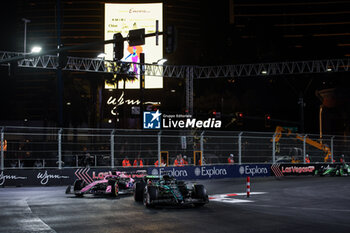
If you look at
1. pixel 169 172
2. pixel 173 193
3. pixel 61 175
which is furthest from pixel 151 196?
pixel 61 175

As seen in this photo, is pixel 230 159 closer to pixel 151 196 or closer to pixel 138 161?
pixel 138 161

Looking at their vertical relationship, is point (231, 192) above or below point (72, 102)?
below

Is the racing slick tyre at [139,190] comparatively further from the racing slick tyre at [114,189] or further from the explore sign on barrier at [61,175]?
the explore sign on barrier at [61,175]

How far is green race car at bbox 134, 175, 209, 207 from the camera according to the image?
47.4ft

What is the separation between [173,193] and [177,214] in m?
1.50

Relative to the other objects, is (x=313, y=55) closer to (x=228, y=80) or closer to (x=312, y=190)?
(x=228, y=80)

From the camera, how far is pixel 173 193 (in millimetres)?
14516

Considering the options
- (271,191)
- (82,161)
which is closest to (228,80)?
(82,161)

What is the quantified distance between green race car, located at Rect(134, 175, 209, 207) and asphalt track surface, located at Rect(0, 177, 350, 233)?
25cm

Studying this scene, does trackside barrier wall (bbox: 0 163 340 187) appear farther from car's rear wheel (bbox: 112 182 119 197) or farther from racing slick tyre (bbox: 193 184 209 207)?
racing slick tyre (bbox: 193 184 209 207)

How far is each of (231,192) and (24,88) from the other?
125156mm

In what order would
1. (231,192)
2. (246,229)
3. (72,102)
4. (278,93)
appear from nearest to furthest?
(246,229), (231,192), (72,102), (278,93)

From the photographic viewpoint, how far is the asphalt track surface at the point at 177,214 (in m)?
10.6

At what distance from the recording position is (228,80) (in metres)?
64.4
